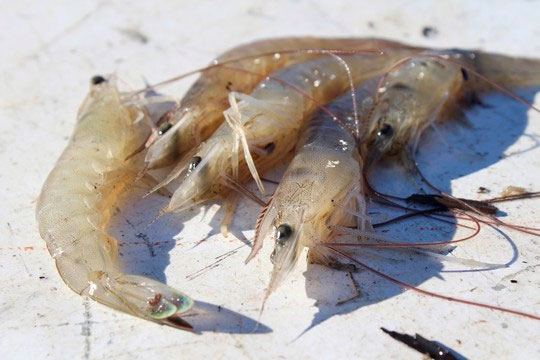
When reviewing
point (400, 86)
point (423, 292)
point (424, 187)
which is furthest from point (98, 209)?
point (400, 86)

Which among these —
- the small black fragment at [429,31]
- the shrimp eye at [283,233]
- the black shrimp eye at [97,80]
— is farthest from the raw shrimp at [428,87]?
the black shrimp eye at [97,80]

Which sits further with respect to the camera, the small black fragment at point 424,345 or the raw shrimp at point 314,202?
the raw shrimp at point 314,202

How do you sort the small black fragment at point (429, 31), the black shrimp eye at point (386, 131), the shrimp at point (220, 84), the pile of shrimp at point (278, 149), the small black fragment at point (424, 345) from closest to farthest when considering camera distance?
the small black fragment at point (424, 345), the pile of shrimp at point (278, 149), the shrimp at point (220, 84), the black shrimp eye at point (386, 131), the small black fragment at point (429, 31)

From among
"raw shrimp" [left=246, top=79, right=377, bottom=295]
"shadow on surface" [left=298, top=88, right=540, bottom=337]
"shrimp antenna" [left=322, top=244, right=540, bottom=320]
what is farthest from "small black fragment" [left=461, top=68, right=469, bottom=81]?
"shrimp antenna" [left=322, top=244, right=540, bottom=320]

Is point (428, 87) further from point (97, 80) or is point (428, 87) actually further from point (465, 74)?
point (97, 80)

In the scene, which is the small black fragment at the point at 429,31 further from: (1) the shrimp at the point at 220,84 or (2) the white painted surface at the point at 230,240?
(1) the shrimp at the point at 220,84

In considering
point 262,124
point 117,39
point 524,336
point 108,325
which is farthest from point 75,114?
point 524,336

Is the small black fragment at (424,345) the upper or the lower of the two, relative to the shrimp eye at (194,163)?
lower
